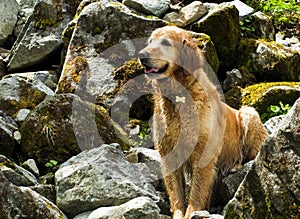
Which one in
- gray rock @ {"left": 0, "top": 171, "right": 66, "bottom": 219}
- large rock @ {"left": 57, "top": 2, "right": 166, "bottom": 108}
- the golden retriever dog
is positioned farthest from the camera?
large rock @ {"left": 57, "top": 2, "right": 166, "bottom": 108}

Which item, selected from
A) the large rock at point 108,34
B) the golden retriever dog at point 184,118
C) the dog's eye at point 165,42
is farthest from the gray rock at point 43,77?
the dog's eye at point 165,42

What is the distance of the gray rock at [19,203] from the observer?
530 centimetres

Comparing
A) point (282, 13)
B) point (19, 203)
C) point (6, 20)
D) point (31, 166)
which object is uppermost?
point (19, 203)

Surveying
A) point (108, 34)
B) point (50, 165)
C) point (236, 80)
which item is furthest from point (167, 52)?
point (236, 80)

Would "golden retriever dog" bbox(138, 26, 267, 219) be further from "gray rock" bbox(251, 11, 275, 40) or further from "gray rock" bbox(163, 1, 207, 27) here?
"gray rock" bbox(251, 11, 275, 40)

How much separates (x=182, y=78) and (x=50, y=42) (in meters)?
4.96

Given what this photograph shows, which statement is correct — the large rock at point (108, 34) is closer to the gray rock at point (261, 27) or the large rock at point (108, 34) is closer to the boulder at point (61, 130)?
the boulder at point (61, 130)

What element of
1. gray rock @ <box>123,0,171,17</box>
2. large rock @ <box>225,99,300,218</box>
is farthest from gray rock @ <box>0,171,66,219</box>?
gray rock @ <box>123,0,171,17</box>

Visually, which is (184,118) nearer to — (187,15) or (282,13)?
(187,15)

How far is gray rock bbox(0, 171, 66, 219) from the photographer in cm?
530

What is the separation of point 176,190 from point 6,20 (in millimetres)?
7301

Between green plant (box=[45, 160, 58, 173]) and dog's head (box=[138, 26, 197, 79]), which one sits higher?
dog's head (box=[138, 26, 197, 79])

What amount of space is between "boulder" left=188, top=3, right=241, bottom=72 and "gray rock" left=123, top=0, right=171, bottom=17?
2.44ft

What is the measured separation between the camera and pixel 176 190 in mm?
7562
